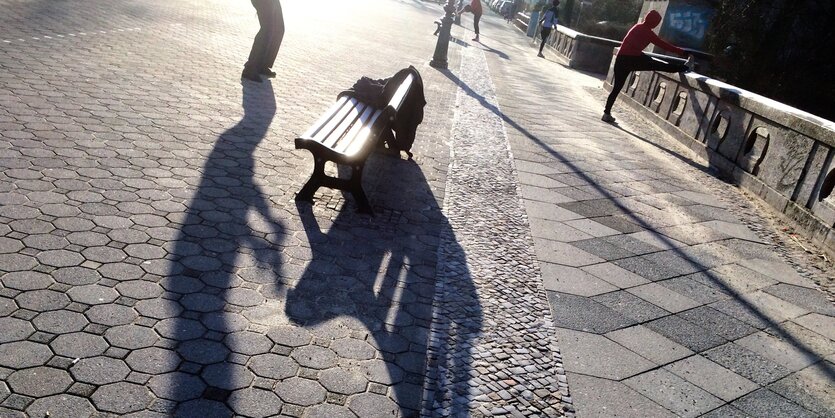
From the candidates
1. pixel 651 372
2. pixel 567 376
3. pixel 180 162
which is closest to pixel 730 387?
pixel 651 372

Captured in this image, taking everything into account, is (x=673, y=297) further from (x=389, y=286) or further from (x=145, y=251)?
(x=145, y=251)

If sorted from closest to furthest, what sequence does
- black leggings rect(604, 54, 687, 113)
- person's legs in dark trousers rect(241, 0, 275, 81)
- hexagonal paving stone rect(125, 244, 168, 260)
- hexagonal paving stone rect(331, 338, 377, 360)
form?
hexagonal paving stone rect(331, 338, 377, 360), hexagonal paving stone rect(125, 244, 168, 260), person's legs in dark trousers rect(241, 0, 275, 81), black leggings rect(604, 54, 687, 113)

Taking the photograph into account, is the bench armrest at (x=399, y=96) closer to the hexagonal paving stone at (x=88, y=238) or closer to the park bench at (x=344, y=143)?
the park bench at (x=344, y=143)

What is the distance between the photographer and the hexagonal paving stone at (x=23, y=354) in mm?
2537

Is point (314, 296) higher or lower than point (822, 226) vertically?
lower

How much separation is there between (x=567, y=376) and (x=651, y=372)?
476mm

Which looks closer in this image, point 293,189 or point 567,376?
point 567,376

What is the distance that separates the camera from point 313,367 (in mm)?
2869

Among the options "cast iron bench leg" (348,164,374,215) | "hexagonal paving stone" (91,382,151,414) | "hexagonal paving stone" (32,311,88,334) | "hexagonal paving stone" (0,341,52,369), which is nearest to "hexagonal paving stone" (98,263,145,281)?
"hexagonal paving stone" (32,311,88,334)

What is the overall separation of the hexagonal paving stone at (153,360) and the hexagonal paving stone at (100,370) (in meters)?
0.04

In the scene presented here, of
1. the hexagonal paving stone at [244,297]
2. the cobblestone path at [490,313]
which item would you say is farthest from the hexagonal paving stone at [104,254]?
the cobblestone path at [490,313]

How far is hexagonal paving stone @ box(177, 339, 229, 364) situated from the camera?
276 cm

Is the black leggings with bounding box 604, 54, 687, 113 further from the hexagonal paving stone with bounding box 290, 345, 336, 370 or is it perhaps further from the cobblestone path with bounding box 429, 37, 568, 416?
the hexagonal paving stone with bounding box 290, 345, 336, 370

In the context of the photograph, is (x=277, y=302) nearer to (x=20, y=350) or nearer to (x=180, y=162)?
(x=20, y=350)
